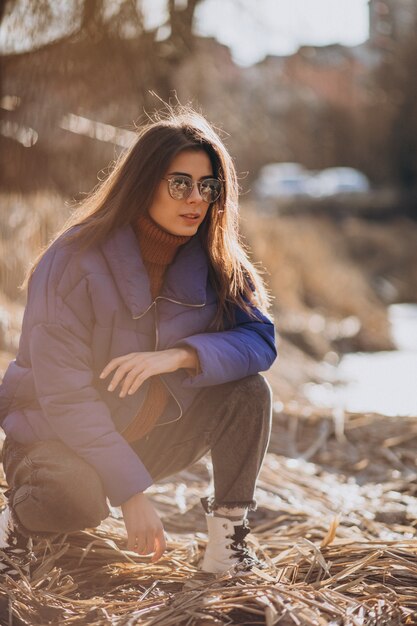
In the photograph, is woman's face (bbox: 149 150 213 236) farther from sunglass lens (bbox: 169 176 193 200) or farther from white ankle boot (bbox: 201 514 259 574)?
white ankle boot (bbox: 201 514 259 574)

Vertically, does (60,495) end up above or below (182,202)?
below

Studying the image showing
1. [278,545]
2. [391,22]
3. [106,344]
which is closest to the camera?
[106,344]

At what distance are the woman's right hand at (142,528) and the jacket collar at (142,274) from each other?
508 mm

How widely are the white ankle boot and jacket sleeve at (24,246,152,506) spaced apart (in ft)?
1.15

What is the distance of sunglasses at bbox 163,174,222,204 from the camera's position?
2.63 metres

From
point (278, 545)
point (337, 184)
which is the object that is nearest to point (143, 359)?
point (278, 545)

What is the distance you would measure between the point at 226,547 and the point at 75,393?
64 cm

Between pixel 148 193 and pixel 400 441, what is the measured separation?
268cm

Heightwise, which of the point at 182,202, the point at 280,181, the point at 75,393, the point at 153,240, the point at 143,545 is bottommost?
the point at 143,545

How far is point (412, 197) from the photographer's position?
25.6 meters

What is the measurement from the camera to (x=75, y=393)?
2.43 metres

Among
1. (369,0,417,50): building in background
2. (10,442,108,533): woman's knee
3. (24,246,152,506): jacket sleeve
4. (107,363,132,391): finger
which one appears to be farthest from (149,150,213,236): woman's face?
(369,0,417,50): building in background

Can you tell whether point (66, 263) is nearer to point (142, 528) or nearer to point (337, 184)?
point (142, 528)

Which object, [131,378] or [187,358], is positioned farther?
[187,358]
